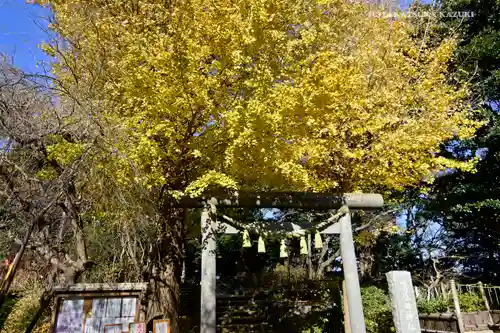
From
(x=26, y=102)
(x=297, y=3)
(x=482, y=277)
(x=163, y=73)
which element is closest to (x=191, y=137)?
(x=163, y=73)

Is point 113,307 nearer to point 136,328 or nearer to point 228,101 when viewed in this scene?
point 136,328

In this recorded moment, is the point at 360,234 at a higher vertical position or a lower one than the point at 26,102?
lower

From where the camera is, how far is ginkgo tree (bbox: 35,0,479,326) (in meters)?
5.77

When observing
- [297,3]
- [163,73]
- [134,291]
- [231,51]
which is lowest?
[134,291]

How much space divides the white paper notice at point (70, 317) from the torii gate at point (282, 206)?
193cm

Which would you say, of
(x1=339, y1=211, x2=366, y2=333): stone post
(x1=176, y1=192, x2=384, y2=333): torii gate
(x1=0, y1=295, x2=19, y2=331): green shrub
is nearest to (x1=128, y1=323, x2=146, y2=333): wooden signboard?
(x1=176, y1=192, x2=384, y2=333): torii gate

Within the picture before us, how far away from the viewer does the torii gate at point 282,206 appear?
19.2 ft

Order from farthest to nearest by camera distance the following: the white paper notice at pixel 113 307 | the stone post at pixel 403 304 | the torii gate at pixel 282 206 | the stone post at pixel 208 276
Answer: the torii gate at pixel 282 206, the stone post at pixel 208 276, the stone post at pixel 403 304, the white paper notice at pixel 113 307

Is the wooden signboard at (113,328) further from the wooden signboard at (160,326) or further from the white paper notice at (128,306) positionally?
the wooden signboard at (160,326)

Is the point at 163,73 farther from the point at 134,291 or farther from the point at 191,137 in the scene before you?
the point at 134,291

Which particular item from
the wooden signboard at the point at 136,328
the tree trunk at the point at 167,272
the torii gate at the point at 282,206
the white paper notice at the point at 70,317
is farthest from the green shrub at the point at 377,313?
the white paper notice at the point at 70,317

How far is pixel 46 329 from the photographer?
8023 millimetres

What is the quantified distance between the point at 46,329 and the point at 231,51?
313 inches

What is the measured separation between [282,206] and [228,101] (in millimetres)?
2382
